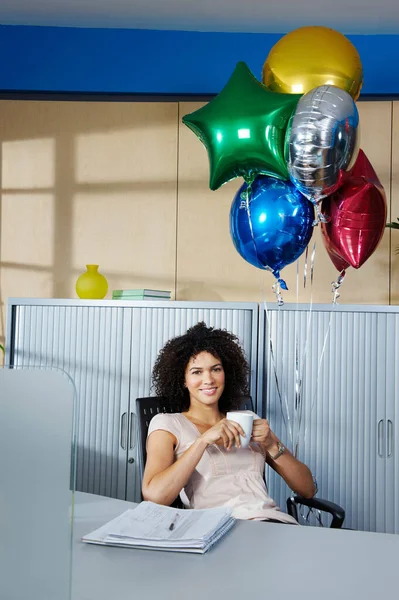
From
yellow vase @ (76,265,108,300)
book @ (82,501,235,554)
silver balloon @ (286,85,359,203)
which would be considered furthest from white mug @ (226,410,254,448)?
yellow vase @ (76,265,108,300)

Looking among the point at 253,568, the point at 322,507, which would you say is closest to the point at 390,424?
the point at 322,507

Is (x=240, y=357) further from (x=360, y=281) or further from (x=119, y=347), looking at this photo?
(x=360, y=281)

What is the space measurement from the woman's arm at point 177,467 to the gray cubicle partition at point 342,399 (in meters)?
1.23

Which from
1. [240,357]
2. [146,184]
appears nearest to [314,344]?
[240,357]

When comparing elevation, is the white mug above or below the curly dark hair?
below

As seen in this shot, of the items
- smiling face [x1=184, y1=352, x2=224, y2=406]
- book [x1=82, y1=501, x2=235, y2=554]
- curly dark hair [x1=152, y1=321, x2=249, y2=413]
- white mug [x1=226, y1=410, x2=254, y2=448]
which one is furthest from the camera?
curly dark hair [x1=152, y1=321, x2=249, y2=413]

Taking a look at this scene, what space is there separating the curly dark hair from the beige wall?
1.09m

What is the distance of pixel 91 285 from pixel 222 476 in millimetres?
1622

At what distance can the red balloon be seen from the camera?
1963 mm

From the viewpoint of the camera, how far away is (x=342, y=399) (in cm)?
328

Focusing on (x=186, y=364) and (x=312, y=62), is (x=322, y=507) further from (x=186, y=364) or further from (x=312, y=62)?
(x=312, y=62)

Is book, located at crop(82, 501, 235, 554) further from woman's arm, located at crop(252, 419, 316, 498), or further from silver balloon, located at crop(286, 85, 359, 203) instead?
silver balloon, located at crop(286, 85, 359, 203)

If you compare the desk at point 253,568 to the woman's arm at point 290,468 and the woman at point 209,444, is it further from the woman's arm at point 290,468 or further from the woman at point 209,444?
the woman's arm at point 290,468

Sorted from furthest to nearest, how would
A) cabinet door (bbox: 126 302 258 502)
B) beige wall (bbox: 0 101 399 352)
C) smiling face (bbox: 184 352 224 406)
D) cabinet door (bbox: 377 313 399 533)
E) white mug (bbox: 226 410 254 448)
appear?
beige wall (bbox: 0 101 399 352) → cabinet door (bbox: 126 302 258 502) → cabinet door (bbox: 377 313 399 533) → smiling face (bbox: 184 352 224 406) → white mug (bbox: 226 410 254 448)
